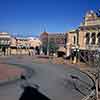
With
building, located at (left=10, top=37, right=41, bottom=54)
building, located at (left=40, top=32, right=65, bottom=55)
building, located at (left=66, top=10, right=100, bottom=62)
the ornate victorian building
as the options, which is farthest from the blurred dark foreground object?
building, located at (left=10, top=37, right=41, bottom=54)

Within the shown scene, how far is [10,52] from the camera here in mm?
72938

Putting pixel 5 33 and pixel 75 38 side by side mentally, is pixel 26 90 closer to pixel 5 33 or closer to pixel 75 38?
pixel 75 38

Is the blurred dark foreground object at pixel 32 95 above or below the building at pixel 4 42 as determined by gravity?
below

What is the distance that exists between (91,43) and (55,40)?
86.9 feet

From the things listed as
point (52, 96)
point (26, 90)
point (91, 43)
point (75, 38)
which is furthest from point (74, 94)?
point (75, 38)

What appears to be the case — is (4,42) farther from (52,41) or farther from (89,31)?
(89,31)

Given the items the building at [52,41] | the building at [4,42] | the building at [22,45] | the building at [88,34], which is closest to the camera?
the building at [88,34]

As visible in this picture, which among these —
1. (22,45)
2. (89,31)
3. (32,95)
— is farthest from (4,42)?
(32,95)

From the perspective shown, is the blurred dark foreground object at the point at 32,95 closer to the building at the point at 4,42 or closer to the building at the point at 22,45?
the building at the point at 4,42

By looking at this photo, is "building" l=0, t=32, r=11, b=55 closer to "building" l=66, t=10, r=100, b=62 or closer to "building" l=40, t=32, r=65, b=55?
"building" l=40, t=32, r=65, b=55

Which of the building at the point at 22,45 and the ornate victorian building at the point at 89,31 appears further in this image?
the building at the point at 22,45

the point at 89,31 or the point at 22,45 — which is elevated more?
the point at 89,31

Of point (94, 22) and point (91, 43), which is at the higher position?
point (94, 22)

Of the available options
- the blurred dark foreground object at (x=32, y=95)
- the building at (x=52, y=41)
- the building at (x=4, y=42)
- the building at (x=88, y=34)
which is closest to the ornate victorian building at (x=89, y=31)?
the building at (x=88, y=34)
